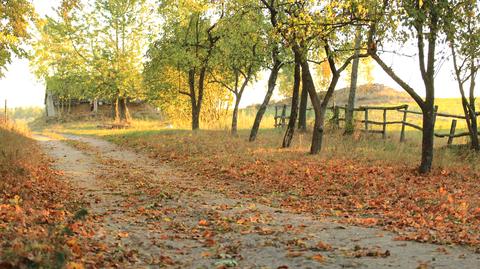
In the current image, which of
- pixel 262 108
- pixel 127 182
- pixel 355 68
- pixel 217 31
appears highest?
pixel 217 31

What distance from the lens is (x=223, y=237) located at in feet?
25.4

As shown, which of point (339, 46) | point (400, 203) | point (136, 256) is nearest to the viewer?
point (136, 256)

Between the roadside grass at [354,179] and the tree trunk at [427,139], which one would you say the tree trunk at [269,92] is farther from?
the tree trunk at [427,139]

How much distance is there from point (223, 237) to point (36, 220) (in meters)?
3.04

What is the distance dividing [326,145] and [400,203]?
9.47 metres

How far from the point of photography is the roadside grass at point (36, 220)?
4.98 metres

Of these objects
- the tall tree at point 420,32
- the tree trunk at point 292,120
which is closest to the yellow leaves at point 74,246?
the tall tree at point 420,32

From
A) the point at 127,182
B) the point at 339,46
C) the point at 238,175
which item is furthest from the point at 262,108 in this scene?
the point at 127,182

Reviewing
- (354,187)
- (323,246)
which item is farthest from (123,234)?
(354,187)

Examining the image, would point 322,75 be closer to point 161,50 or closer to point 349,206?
point 161,50

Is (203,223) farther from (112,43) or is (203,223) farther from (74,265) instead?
(112,43)

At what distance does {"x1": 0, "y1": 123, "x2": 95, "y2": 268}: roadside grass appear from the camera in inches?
196

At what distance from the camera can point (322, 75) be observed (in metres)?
42.6

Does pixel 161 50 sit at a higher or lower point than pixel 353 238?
higher
